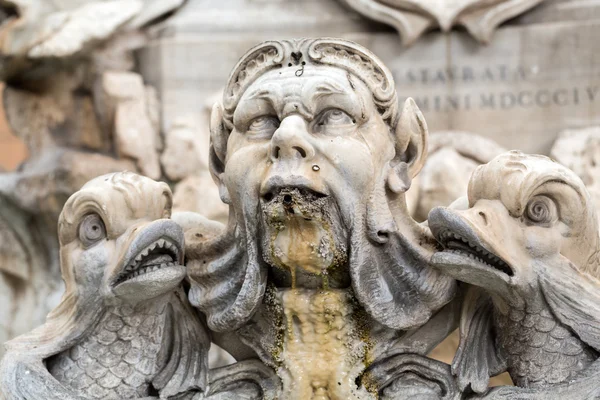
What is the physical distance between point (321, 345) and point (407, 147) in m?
0.66

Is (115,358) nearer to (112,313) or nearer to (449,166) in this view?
(112,313)

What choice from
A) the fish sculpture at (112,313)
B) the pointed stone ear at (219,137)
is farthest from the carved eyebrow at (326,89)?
the fish sculpture at (112,313)

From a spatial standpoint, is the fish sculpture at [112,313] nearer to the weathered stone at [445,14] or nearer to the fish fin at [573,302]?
the fish fin at [573,302]

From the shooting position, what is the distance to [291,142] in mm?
3238

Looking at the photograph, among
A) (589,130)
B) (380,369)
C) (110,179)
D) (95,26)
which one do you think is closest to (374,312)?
(380,369)

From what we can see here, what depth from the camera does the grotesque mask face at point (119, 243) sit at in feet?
11.4

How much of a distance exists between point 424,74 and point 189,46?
1.23 meters

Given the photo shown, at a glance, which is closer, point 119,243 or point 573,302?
point 573,302

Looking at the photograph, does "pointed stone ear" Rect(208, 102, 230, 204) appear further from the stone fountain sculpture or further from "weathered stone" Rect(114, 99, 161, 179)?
"weathered stone" Rect(114, 99, 161, 179)

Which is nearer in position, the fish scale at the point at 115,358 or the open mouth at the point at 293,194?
the open mouth at the point at 293,194

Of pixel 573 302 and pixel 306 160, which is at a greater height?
pixel 306 160

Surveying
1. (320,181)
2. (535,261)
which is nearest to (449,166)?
(535,261)

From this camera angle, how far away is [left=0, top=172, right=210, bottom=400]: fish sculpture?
349 cm

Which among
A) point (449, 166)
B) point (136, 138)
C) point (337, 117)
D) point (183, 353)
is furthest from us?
point (136, 138)
